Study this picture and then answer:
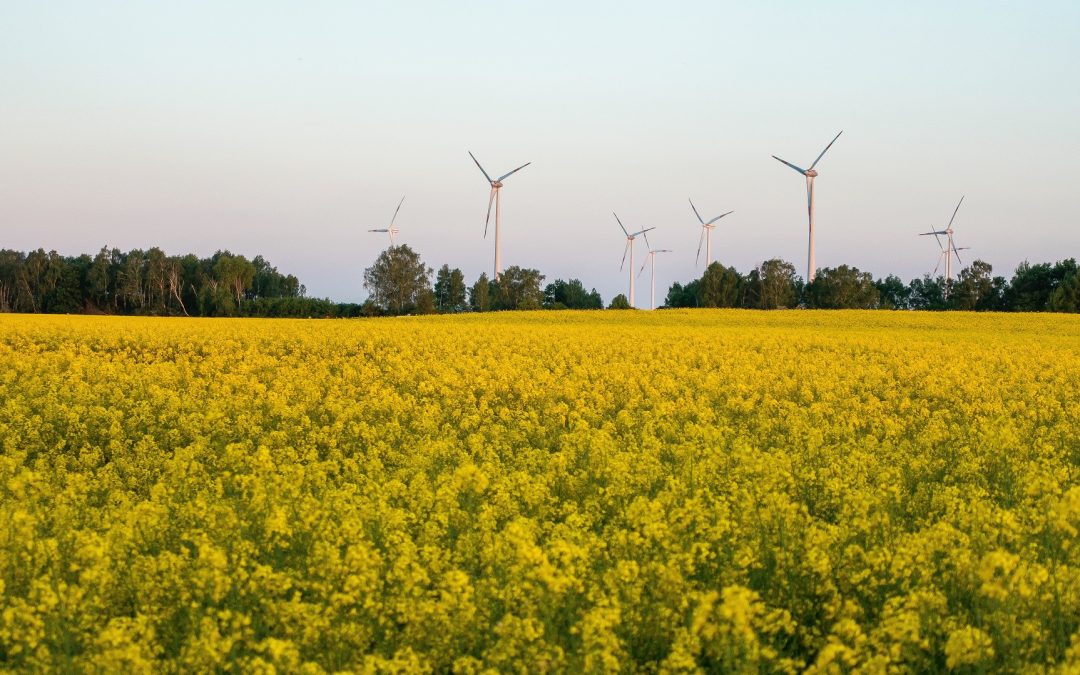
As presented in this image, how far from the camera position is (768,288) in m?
105

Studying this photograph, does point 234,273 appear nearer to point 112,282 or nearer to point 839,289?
point 112,282

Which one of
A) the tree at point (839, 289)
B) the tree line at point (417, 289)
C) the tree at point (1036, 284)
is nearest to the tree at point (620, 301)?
the tree line at point (417, 289)

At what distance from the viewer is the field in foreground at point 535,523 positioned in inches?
209

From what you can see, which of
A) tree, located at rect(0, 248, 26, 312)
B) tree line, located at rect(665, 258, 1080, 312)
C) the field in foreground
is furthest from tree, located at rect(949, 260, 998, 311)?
tree, located at rect(0, 248, 26, 312)

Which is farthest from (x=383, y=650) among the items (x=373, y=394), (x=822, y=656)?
(x=373, y=394)

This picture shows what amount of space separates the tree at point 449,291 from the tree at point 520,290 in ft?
64.7

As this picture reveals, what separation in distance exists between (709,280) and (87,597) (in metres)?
98.9

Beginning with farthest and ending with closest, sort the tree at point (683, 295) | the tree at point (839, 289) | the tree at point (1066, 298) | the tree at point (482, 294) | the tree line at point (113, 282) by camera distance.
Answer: the tree line at point (113, 282), the tree at point (683, 295), the tree at point (482, 294), the tree at point (839, 289), the tree at point (1066, 298)

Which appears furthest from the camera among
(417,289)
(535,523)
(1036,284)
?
(417,289)

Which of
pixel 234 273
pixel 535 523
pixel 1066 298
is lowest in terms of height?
pixel 535 523

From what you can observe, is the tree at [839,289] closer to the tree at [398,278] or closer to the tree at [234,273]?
the tree at [398,278]

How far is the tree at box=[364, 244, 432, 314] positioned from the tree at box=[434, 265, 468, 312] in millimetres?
3991

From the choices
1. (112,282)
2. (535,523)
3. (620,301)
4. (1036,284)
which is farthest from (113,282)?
(535,523)

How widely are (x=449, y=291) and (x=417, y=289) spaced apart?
12524 mm
